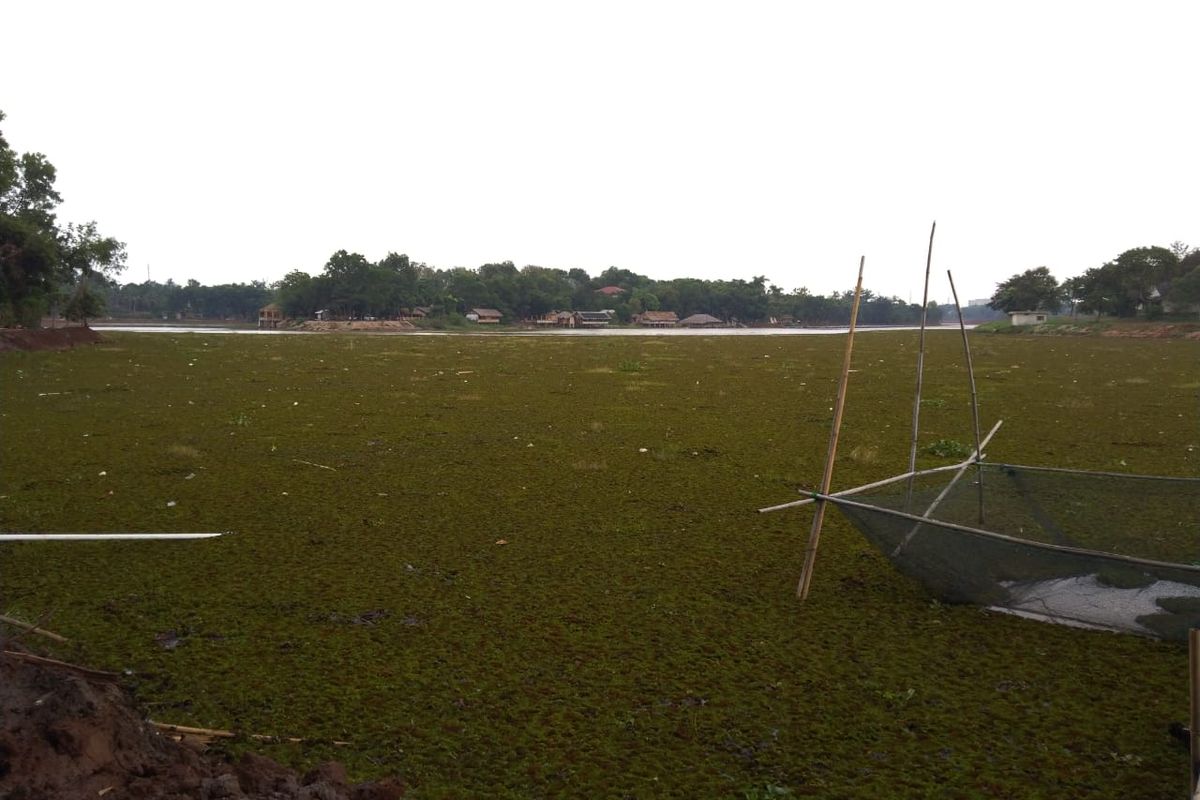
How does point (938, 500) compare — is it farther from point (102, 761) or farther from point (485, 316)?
point (485, 316)

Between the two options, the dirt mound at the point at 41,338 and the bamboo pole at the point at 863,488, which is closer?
the bamboo pole at the point at 863,488

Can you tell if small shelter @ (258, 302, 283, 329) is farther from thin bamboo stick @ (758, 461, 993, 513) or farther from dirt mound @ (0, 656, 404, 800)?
dirt mound @ (0, 656, 404, 800)

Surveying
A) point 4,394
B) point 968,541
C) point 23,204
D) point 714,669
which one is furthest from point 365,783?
point 23,204

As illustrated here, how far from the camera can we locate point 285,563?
4.89 meters

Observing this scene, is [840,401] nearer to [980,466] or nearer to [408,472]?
[980,466]

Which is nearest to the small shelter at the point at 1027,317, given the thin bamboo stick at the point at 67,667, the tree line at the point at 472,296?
the tree line at the point at 472,296

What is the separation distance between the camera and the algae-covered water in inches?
115

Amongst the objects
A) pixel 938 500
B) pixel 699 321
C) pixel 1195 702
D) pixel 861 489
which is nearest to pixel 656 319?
pixel 699 321

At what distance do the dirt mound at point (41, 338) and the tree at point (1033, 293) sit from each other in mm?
69678

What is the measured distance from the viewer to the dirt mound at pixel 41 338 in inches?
926

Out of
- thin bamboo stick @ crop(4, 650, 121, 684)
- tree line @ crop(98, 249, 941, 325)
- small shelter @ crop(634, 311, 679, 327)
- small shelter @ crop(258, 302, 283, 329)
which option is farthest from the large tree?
small shelter @ crop(634, 311, 679, 327)

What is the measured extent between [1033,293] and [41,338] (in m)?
71.5

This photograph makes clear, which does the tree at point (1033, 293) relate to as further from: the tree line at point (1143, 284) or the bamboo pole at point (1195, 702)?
the bamboo pole at point (1195, 702)

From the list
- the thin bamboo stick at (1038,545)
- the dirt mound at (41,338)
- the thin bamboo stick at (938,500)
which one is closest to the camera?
the thin bamboo stick at (1038,545)
